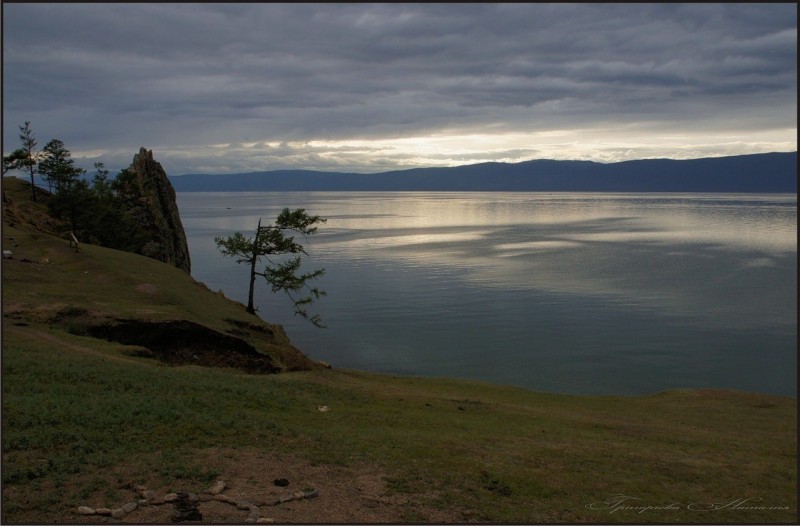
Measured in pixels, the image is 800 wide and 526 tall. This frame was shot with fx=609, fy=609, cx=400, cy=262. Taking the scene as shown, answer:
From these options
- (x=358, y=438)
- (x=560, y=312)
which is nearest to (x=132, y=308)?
(x=358, y=438)

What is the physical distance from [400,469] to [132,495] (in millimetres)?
6254

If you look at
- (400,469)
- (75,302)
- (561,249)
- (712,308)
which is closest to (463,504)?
(400,469)

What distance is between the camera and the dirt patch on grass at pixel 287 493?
12305mm

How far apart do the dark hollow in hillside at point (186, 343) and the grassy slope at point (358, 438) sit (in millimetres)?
1264

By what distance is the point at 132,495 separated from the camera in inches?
507

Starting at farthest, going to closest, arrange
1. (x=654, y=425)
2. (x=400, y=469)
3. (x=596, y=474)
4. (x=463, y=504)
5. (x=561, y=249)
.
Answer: (x=561, y=249), (x=654, y=425), (x=596, y=474), (x=400, y=469), (x=463, y=504)

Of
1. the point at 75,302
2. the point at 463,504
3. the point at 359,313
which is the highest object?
the point at 75,302

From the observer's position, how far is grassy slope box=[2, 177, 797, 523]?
14094 millimetres

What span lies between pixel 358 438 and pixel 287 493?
4841mm

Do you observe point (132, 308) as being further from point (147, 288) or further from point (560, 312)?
point (560, 312)

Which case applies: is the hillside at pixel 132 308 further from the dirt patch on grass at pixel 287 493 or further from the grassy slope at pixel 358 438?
the dirt patch on grass at pixel 287 493

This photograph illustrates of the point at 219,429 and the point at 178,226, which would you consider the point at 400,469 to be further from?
the point at 178,226

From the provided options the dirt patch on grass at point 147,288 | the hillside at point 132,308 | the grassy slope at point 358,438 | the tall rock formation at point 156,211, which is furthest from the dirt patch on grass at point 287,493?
the tall rock formation at point 156,211

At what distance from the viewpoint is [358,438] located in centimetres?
1822
